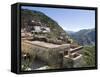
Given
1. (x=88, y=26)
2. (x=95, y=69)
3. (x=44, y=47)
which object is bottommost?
(x=95, y=69)

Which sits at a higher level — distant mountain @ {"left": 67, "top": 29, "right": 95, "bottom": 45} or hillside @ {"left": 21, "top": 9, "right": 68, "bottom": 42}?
hillside @ {"left": 21, "top": 9, "right": 68, "bottom": 42}

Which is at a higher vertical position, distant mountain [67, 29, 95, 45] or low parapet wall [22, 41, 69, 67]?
distant mountain [67, 29, 95, 45]

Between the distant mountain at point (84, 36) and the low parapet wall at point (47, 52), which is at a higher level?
the distant mountain at point (84, 36)

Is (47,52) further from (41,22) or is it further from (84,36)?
(84,36)

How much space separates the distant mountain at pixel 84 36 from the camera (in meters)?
3.08

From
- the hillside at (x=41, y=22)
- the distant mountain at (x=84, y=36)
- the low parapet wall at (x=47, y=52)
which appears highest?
the hillside at (x=41, y=22)

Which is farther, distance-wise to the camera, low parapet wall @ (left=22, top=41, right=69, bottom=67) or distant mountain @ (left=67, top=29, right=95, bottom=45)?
distant mountain @ (left=67, top=29, right=95, bottom=45)

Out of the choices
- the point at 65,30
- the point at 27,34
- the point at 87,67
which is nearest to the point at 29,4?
the point at 27,34

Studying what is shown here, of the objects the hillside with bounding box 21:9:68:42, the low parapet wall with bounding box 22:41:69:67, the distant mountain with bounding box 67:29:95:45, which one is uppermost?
the hillside with bounding box 21:9:68:42

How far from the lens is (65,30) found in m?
3.02

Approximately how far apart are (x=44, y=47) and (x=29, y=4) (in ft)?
1.46

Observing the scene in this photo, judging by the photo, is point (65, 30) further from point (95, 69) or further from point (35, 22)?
point (95, 69)

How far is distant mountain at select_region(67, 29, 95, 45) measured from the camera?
3080mm

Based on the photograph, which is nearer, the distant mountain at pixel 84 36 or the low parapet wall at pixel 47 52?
the low parapet wall at pixel 47 52
